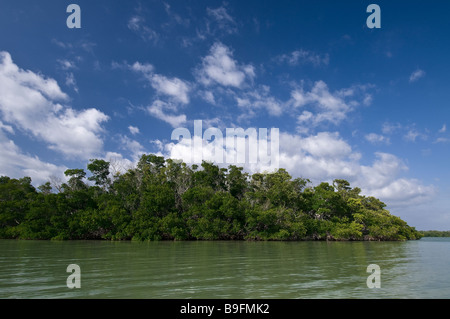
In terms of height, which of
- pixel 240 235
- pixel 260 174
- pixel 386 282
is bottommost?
pixel 240 235

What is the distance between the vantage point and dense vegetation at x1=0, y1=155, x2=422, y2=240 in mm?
38094

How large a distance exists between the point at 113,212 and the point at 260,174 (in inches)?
875

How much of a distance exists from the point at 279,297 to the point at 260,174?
39.5 m

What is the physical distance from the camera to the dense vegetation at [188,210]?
38094 millimetres

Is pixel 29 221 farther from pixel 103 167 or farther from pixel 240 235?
pixel 240 235

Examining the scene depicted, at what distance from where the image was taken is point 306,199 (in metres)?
44.6

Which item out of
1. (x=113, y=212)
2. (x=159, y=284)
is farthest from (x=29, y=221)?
(x=159, y=284)

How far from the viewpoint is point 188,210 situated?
133 ft

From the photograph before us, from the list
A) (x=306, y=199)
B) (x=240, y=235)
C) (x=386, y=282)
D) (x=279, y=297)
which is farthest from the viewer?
(x=306, y=199)

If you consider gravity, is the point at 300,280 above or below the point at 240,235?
above
